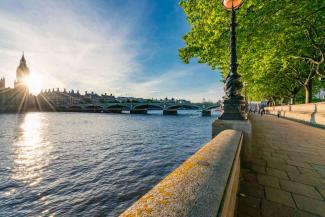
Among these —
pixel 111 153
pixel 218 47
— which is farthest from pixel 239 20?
pixel 111 153

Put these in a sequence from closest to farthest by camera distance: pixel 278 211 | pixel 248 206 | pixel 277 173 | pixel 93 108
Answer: pixel 278 211 < pixel 248 206 < pixel 277 173 < pixel 93 108

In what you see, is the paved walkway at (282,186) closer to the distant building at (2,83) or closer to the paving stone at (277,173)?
the paving stone at (277,173)

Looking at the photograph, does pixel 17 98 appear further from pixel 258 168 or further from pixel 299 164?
pixel 299 164

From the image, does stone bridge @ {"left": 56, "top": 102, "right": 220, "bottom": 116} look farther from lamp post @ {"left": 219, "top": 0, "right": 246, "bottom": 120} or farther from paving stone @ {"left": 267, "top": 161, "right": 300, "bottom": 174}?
paving stone @ {"left": 267, "top": 161, "right": 300, "bottom": 174}

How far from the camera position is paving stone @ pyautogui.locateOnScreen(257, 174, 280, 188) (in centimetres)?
333

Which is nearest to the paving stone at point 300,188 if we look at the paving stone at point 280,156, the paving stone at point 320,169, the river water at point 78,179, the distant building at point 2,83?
the paving stone at point 320,169

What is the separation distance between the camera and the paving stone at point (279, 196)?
2742mm

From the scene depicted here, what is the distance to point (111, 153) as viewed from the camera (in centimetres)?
1422

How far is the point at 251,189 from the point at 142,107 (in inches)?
3958

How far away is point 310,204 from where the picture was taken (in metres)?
2.69

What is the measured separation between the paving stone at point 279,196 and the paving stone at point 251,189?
0.33 feet

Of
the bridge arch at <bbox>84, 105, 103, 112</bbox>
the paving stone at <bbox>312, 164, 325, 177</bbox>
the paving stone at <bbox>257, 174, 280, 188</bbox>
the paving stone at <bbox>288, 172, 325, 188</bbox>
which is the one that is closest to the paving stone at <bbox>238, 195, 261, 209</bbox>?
the paving stone at <bbox>257, 174, 280, 188</bbox>

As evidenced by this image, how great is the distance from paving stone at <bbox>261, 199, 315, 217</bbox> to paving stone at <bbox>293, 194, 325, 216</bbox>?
15cm

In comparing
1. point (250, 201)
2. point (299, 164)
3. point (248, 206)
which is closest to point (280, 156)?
point (299, 164)
